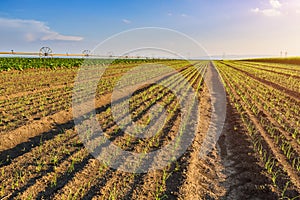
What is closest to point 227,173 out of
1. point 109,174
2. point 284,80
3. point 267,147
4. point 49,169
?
point 267,147

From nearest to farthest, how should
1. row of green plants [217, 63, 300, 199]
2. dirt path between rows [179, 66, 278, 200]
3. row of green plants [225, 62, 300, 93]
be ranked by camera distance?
dirt path between rows [179, 66, 278, 200], row of green plants [217, 63, 300, 199], row of green plants [225, 62, 300, 93]

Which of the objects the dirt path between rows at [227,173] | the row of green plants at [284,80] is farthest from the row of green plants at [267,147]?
the row of green plants at [284,80]

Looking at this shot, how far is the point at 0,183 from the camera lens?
4039 millimetres

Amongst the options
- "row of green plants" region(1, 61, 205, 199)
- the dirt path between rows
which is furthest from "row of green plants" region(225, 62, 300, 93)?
"row of green plants" region(1, 61, 205, 199)

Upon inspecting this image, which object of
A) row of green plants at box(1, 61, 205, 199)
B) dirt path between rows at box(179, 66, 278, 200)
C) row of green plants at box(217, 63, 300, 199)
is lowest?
dirt path between rows at box(179, 66, 278, 200)

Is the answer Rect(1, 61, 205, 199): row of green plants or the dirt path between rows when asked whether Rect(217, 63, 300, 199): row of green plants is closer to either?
the dirt path between rows

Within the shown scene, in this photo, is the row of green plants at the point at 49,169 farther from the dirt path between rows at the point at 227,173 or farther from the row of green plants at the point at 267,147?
the row of green plants at the point at 267,147

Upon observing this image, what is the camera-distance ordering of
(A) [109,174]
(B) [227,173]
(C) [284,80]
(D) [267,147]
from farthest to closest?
(C) [284,80], (D) [267,147], (B) [227,173], (A) [109,174]

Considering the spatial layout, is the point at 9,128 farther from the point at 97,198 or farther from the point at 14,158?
the point at 97,198

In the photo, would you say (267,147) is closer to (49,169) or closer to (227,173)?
(227,173)

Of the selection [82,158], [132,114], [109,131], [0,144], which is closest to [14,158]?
[0,144]

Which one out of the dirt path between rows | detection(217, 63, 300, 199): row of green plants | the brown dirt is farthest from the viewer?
detection(217, 63, 300, 199): row of green plants

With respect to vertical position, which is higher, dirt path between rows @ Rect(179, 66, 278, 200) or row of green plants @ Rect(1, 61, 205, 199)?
row of green plants @ Rect(1, 61, 205, 199)

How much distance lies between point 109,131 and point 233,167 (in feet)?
10.3
